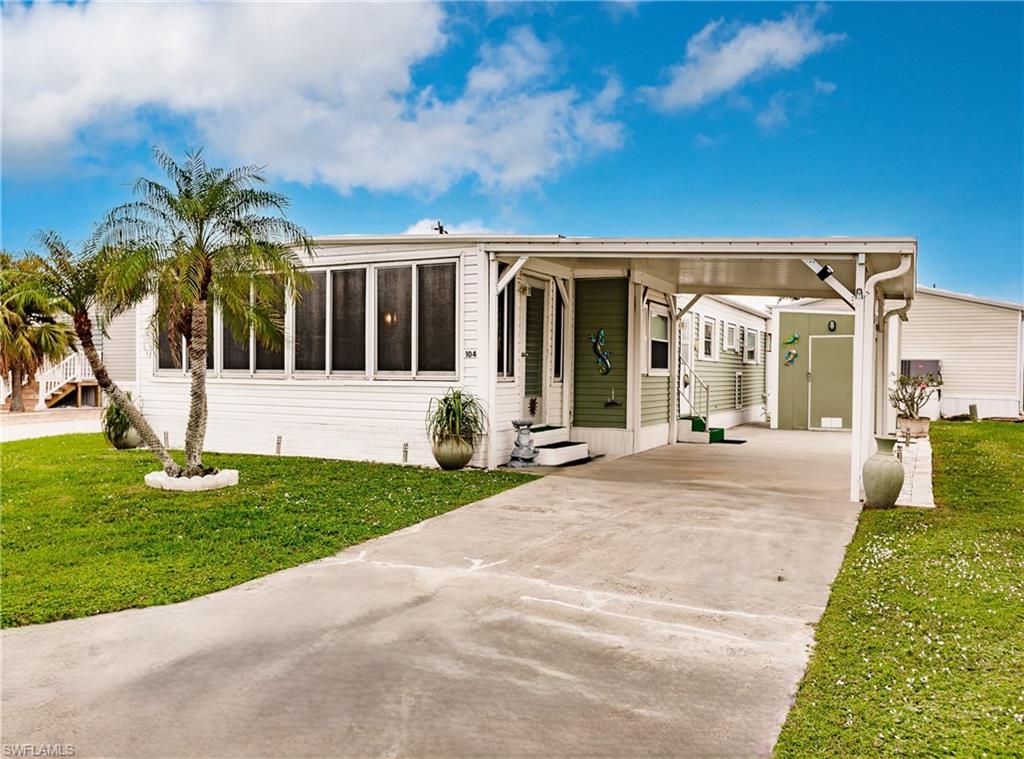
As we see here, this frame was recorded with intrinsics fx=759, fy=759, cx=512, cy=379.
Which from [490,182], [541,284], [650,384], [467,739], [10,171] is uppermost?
[490,182]

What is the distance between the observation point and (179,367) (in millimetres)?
12586

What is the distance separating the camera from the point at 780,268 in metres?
9.60

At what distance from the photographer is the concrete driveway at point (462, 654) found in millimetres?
2861

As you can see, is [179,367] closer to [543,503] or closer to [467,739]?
[543,503]

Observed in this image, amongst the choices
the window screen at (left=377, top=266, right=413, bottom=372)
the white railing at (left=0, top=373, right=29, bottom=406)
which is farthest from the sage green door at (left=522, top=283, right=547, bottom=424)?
the white railing at (left=0, top=373, right=29, bottom=406)

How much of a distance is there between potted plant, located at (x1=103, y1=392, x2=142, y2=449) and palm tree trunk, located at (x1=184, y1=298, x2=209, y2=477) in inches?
165

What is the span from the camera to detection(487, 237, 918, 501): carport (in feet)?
25.9

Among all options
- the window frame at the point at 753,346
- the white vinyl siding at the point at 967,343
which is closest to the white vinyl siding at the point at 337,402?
the window frame at the point at 753,346

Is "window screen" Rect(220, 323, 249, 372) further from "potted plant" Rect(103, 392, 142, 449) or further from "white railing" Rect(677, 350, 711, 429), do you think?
"white railing" Rect(677, 350, 711, 429)

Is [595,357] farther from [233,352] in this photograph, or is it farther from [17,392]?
[17,392]

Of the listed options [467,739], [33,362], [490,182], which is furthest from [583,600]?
[490,182]

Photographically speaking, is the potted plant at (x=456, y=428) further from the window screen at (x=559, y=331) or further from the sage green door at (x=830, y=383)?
the sage green door at (x=830, y=383)

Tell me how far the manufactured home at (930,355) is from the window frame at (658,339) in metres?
5.42

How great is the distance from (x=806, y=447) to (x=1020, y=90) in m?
11.4
